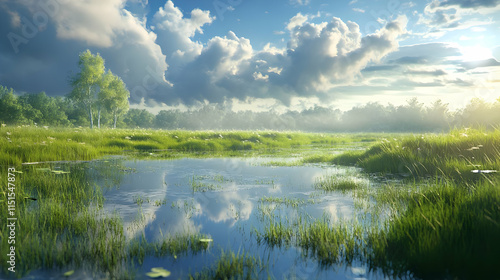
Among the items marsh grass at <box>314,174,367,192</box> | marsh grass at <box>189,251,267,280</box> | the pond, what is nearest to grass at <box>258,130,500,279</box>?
the pond

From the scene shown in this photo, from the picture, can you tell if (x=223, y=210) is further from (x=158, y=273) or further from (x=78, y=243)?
(x=158, y=273)

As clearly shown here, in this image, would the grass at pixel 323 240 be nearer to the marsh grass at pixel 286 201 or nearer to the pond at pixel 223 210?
the pond at pixel 223 210

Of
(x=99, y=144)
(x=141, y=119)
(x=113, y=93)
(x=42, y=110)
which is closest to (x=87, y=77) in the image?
(x=113, y=93)

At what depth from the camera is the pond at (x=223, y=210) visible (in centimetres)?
422

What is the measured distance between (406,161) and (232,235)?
10.1 meters

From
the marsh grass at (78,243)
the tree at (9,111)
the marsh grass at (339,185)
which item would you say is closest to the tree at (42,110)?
the tree at (9,111)

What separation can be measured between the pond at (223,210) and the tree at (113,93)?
48436 millimetres

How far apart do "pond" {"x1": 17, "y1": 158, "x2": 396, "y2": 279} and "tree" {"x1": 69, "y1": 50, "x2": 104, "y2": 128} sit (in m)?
45.3

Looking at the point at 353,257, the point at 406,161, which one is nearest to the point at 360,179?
the point at 406,161

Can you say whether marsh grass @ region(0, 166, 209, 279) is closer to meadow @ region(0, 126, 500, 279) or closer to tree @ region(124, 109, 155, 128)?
meadow @ region(0, 126, 500, 279)

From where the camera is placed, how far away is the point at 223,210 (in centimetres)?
714

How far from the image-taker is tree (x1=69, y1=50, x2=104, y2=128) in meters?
50.4

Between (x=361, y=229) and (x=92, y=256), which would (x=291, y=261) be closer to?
(x=361, y=229)

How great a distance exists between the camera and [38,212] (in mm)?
6359
